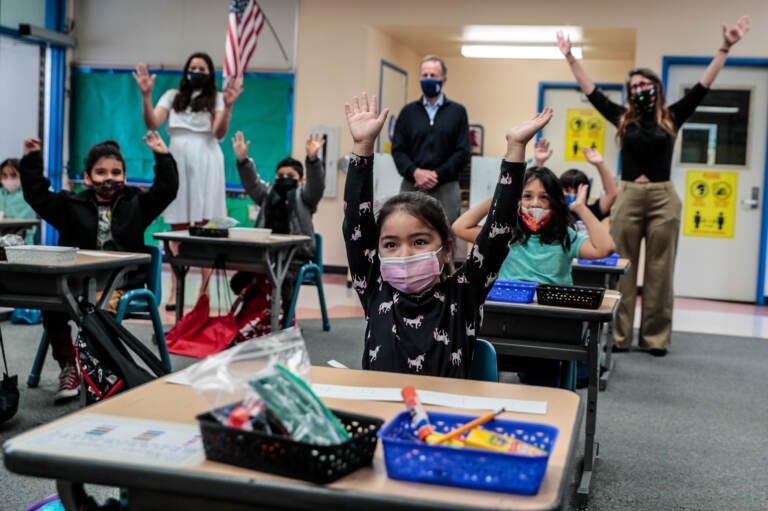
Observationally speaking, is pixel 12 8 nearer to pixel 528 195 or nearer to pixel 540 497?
pixel 528 195

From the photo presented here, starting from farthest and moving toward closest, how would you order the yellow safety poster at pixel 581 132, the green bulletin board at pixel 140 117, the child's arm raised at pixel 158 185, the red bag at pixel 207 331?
1. the yellow safety poster at pixel 581 132
2. the green bulletin board at pixel 140 117
3. the red bag at pixel 207 331
4. the child's arm raised at pixel 158 185

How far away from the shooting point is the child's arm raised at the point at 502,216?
173cm

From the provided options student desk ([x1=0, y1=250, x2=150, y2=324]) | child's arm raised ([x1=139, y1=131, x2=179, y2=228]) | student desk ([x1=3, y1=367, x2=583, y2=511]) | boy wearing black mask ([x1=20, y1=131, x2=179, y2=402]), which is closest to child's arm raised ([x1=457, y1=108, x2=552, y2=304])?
student desk ([x1=3, y1=367, x2=583, y2=511])

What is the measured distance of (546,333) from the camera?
2.80 m

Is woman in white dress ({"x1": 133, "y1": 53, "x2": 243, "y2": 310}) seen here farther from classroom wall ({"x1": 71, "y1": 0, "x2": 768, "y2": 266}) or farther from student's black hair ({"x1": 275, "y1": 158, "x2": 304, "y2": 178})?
classroom wall ({"x1": 71, "y1": 0, "x2": 768, "y2": 266})

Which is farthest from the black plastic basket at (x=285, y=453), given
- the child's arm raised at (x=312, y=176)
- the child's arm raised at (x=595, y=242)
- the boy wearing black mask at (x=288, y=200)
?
the boy wearing black mask at (x=288, y=200)

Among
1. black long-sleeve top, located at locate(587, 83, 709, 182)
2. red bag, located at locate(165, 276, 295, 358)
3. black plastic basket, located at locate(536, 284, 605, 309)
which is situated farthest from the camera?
black long-sleeve top, located at locate(587, 83, 709, 182)

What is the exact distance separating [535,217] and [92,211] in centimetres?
196

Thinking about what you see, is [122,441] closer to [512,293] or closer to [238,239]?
[512,293]

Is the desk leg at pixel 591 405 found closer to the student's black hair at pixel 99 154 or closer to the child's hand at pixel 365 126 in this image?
the child's hand at pixel 365 126

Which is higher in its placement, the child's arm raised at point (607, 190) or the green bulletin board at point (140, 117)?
the green bulletin board at point (140, 117)

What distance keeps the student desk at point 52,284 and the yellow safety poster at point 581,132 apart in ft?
25.3

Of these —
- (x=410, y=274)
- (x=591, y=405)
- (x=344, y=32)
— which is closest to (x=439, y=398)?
(x=410, y=274)

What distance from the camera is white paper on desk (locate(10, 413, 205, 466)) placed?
1051 mm
